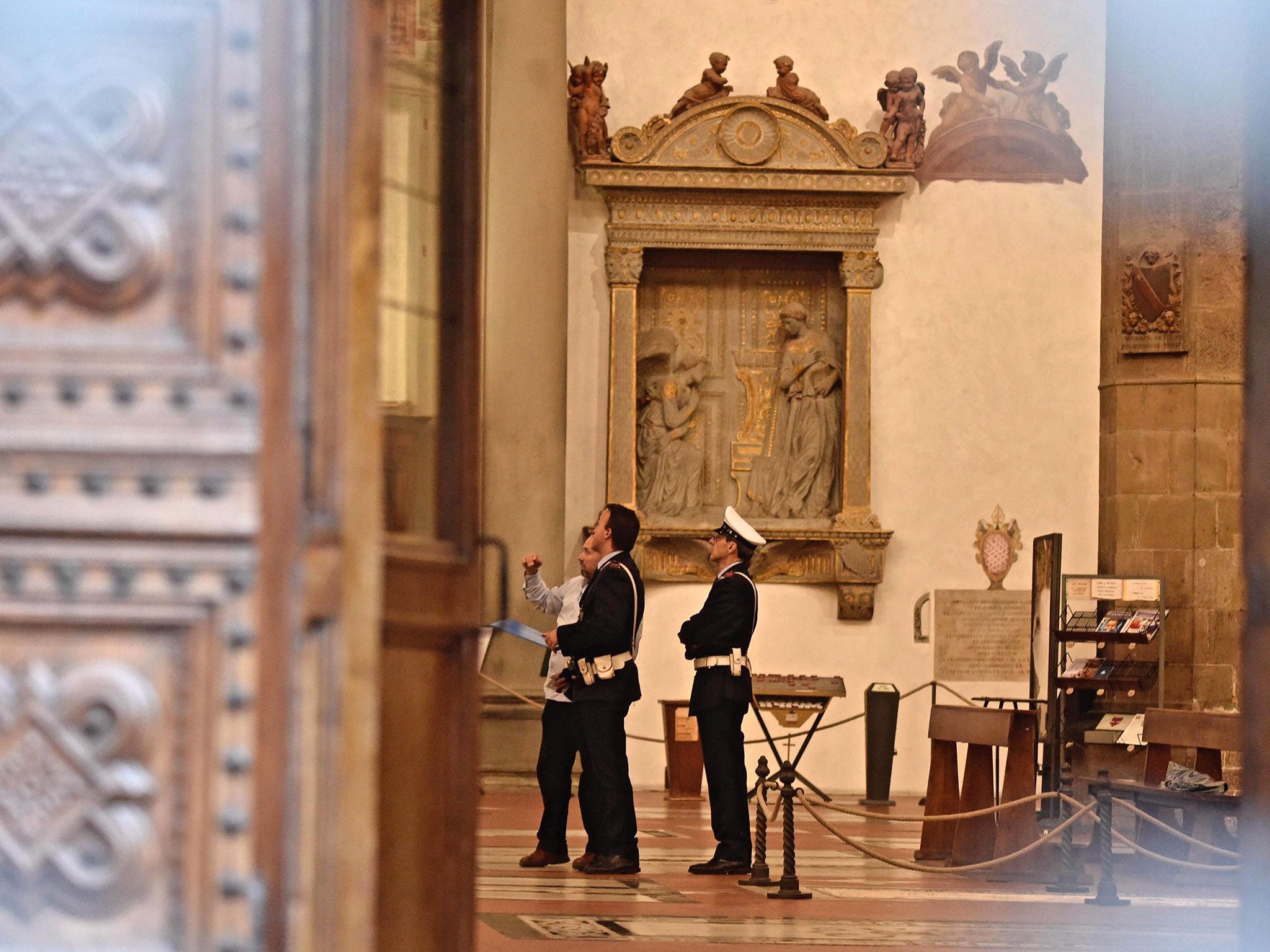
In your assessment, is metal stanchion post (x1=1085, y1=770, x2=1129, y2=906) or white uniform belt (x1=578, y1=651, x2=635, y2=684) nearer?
metal stanchion post (x1=1085, y1=770, x2=1129, y2=906)

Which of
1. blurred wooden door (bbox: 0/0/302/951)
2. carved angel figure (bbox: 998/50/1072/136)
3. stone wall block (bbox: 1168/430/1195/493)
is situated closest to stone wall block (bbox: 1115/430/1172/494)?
stone wall block (bbox: 1168/430/1195/493)

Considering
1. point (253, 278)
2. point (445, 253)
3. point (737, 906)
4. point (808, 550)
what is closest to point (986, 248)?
point (808, 550)

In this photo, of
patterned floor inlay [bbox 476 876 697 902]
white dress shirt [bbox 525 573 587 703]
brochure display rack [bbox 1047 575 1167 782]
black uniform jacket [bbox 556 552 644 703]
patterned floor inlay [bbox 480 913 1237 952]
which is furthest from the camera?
brochure display rack [bbox 1047 575 1167 782]

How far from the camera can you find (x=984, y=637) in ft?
55.1

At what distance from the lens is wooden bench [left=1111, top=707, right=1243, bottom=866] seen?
Result: 382 inches

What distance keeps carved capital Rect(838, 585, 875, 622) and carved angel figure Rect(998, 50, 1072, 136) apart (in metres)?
4.64

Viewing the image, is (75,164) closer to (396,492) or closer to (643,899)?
(396,492)

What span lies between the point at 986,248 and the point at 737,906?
10.2m

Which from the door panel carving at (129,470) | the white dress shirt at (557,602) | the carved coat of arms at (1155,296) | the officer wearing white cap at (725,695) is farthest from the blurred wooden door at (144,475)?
the carved coat of arms at (1155,296)

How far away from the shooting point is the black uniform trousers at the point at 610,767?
9391mm

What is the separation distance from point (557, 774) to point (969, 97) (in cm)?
964

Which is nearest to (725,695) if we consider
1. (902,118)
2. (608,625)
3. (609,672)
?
(609,672)

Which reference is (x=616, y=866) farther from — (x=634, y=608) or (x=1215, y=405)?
(x=1215, y=405)

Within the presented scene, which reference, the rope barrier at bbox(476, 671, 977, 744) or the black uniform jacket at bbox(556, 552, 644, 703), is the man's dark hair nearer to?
the black uniform jacket at bbox(556, 552, 644, 703)
